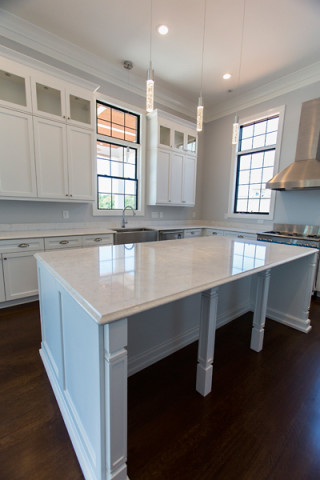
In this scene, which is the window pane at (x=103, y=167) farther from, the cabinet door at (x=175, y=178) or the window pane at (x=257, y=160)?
the window pane at (x=257, y=160)

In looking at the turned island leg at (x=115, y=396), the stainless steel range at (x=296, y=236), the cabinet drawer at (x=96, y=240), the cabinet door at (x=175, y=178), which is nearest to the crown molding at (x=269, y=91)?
the cabinet door at (x=175, y=178)

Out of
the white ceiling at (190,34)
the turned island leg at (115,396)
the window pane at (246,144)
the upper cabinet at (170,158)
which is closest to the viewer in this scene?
the turned island leg at (115,396)

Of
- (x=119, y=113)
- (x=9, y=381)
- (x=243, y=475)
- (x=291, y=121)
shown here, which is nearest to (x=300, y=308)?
(x=243, y=475)

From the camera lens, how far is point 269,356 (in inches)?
72.2

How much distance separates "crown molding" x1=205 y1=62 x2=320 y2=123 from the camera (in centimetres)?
336

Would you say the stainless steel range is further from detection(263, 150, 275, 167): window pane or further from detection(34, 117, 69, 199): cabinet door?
detection(34, 117, 69, 199): cabinet door

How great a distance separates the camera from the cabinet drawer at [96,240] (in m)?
2.95

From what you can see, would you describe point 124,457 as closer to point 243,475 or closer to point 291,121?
point 243,475

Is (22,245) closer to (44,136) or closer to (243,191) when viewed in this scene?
(44,136)

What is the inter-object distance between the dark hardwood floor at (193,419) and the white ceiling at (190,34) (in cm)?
355

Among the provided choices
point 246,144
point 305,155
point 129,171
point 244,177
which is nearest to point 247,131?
point 246,144

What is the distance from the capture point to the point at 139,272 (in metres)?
1.18

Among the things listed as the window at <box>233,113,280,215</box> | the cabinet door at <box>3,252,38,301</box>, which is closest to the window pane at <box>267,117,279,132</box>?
the window at <box>233,113,280,215</box>

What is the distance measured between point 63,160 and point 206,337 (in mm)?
2748
